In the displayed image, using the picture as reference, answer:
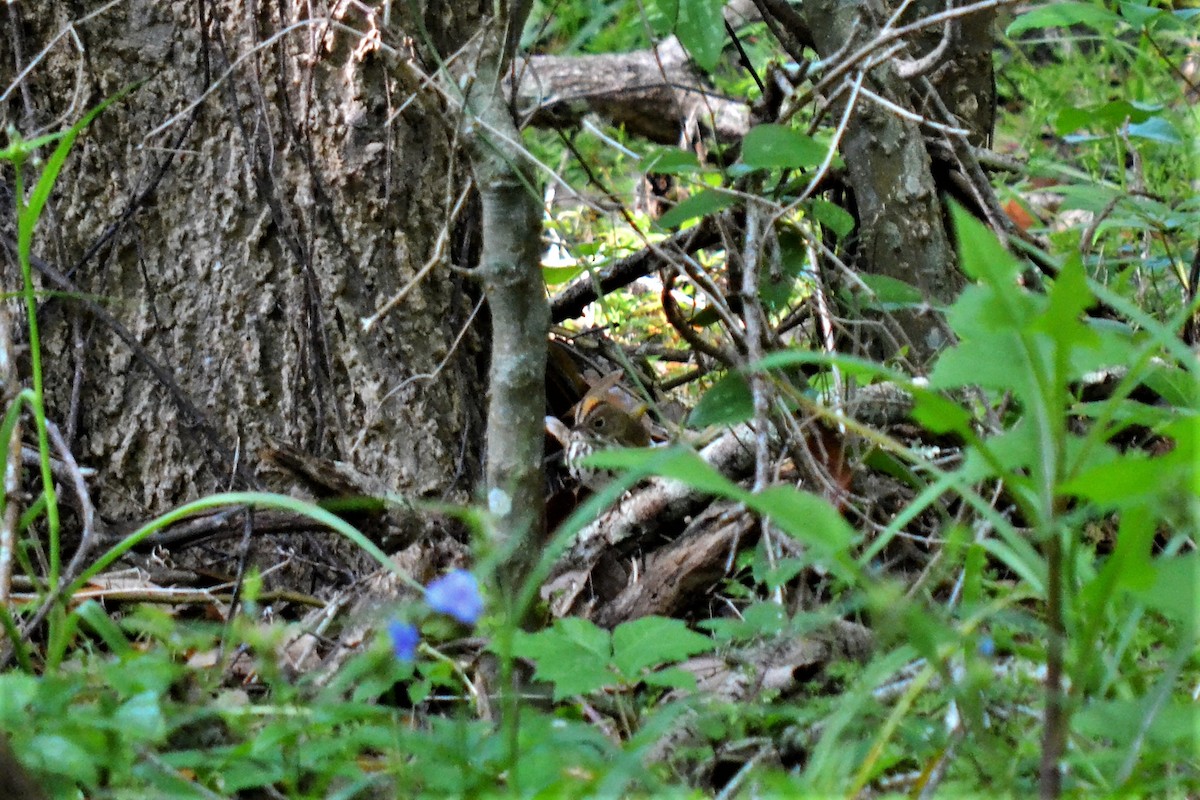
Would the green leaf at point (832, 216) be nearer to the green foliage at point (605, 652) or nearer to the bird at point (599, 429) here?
the bird at point (599, 429)

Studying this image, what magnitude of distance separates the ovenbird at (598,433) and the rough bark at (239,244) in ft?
0.76

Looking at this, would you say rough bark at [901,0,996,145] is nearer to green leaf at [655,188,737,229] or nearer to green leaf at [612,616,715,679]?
green leaf at [655,188,737,229]

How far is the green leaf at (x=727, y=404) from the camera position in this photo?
1.81 metres

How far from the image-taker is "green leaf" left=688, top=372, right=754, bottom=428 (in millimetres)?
1812

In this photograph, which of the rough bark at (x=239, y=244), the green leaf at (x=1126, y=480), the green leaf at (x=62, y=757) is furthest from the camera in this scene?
the rough bark at (x=239, y=244)

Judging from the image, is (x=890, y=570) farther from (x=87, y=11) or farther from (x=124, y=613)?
(x=87, y=11)

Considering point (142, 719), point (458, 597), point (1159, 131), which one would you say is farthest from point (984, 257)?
point (1159, 131)

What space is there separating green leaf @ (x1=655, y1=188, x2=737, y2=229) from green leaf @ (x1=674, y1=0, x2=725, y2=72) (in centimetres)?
22

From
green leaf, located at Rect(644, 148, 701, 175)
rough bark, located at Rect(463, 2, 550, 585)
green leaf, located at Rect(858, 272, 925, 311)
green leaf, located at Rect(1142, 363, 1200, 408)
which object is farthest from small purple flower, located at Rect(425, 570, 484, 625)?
green leaf, located at Rect(1142, 363, 1200, 408)

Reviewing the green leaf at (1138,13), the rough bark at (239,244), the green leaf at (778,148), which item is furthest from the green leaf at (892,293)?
the rough bark at (239,244)

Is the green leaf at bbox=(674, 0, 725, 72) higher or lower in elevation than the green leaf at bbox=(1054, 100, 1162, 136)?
higher

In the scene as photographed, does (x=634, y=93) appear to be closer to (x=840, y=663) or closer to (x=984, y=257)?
(x=840, y=663)

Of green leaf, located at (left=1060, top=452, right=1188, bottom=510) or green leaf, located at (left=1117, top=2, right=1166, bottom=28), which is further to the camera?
green leaf, located at (left=1117, top=2, right=1166, bottom=28)

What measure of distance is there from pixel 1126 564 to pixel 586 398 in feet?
5.58
